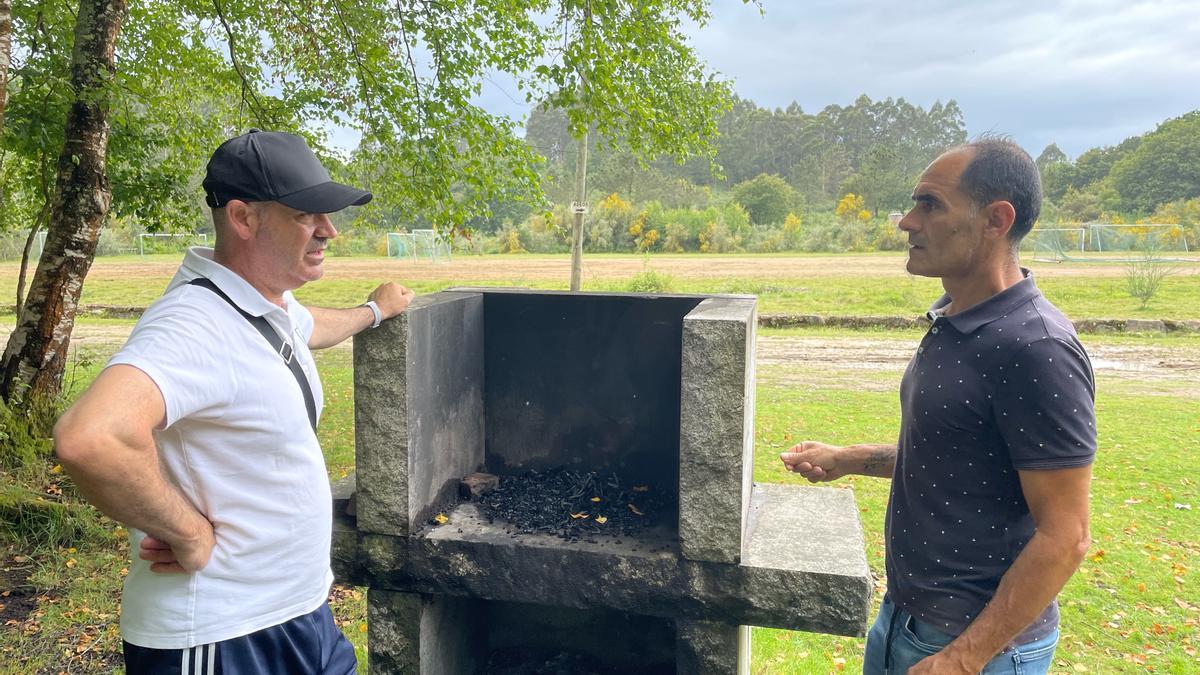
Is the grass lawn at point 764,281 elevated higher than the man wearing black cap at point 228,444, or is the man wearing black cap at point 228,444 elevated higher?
the man wearing black cap at point 228,444

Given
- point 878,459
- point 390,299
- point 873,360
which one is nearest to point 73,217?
point 390,299

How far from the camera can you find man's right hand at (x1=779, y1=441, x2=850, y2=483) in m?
2.42

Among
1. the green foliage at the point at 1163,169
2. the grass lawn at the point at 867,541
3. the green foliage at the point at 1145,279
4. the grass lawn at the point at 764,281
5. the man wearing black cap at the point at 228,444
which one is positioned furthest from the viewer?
the green foliage at the point at 1163,169

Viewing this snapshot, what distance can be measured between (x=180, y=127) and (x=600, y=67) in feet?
12.7

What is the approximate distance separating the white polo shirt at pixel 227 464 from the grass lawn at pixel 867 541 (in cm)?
219

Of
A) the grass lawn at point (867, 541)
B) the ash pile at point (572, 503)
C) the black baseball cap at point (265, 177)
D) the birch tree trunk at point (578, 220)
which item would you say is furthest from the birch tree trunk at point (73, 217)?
the birch tree trunk at point (578, 220)

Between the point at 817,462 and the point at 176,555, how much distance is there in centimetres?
174

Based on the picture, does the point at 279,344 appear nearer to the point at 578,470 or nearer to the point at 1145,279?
the point at 578,470

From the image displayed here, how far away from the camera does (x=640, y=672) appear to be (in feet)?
10.9

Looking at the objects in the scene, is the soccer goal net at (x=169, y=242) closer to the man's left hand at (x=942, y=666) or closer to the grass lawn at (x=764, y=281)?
the man's left hand at (x=942, y=666)

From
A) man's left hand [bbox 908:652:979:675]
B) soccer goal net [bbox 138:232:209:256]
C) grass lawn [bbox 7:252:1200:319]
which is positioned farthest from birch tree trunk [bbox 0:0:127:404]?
grass lawn [bbox 7:252:1200:319]

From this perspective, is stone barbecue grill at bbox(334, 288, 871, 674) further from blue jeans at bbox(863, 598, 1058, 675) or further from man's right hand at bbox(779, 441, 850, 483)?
blue jeans at bbox(863, 598, 1058, 675)

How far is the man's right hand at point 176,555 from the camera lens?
1644 millimetres

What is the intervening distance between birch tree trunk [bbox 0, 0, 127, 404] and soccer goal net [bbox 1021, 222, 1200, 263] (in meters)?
29.6
